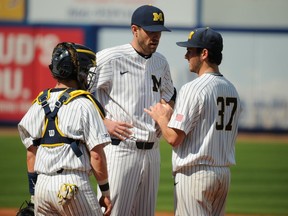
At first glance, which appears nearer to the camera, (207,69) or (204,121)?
(204,121)

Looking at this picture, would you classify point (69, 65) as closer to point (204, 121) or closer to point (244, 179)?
point (204, 121)

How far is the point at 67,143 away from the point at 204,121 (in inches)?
40.8

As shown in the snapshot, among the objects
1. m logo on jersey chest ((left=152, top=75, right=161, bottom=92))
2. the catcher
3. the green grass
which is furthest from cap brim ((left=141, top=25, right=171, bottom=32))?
the green grass

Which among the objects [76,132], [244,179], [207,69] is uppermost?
[207,69]

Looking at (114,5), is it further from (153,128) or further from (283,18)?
(153,128)

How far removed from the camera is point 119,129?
600 cm

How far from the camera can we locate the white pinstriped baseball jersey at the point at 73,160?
15.8 feet

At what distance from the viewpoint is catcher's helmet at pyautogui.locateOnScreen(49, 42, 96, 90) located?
4930 millimetres

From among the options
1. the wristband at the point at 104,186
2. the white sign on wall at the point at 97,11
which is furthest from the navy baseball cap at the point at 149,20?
the white sign on wall at the point at 97,11

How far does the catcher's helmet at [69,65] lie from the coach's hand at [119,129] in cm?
91

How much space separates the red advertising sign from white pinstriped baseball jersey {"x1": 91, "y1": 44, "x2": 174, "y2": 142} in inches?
551

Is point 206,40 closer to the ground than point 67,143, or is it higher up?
higher up

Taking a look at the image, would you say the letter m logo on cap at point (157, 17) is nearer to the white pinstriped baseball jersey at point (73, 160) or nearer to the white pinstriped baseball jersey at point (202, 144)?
the white pinstriped baseball jersey at point (202, 144)

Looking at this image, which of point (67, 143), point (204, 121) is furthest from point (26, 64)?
point (67, 143)
